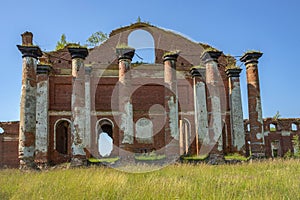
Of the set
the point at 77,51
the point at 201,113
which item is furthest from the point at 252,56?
the point at 77,51

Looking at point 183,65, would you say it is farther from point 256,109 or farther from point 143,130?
point 256,109

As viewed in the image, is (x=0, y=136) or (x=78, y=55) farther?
(x=0, y=136)

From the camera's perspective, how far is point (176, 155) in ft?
57.0

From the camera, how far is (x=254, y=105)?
18.8 m

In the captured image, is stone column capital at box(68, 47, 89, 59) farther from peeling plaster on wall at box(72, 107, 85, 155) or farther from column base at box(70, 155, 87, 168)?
column base at box(70, 155, 87, 168)

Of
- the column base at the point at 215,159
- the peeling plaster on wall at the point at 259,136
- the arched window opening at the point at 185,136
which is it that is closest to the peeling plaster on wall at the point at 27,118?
the column base at the point at 215,159

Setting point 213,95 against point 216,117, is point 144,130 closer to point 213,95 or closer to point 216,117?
point 216,117

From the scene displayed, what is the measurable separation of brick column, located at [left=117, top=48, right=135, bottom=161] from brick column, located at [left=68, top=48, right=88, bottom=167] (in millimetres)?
1841

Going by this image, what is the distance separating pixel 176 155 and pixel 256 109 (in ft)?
16.5

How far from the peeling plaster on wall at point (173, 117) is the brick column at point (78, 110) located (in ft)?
14.5

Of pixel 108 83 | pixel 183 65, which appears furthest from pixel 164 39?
pixel 108 83

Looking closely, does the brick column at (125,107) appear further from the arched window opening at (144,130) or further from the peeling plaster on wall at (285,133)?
the peeling plaster on wall at (285,133)

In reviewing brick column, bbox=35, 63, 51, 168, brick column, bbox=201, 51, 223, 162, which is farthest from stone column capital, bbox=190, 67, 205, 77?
brick column, bbox=35, 63, 51, 168

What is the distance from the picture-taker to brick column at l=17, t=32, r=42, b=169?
15.0 metres
